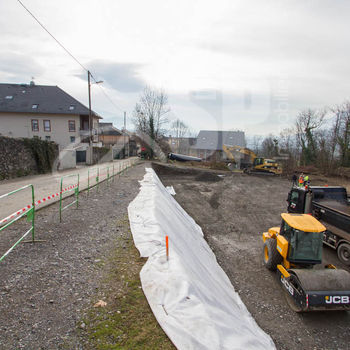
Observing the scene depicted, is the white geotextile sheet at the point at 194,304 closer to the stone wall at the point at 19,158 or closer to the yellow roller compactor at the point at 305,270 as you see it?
the yellow roller compactor at the point at 305,270

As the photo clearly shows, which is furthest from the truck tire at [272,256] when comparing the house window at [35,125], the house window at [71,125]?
the house window at [35,125]

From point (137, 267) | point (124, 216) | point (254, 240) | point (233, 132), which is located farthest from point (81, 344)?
point (233, 132)

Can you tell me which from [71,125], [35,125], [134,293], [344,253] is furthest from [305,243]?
[35,125]

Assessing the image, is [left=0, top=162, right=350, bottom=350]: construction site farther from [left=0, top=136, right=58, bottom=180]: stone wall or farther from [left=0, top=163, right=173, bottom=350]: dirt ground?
[left=0, top=136, right=58, bottom=180]: stone wall

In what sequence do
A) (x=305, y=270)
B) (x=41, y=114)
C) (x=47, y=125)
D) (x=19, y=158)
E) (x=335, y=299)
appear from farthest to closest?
(x=47, y=125) < (x=41, y=114) < (x=19, y=158) < (x=305, y=270) < (x=335, y=299)

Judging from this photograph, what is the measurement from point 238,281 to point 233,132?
5681 cm

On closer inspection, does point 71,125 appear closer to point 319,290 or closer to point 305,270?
point 305,270

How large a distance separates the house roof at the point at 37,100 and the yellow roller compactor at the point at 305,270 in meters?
34.2

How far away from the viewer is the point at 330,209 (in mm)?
8000

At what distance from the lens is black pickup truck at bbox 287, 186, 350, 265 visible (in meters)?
7.24

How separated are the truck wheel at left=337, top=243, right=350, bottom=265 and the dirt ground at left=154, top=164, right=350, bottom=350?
20 cm

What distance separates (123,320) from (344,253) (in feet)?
23.6

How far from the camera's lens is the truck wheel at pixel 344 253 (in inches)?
275

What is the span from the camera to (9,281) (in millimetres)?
4133
